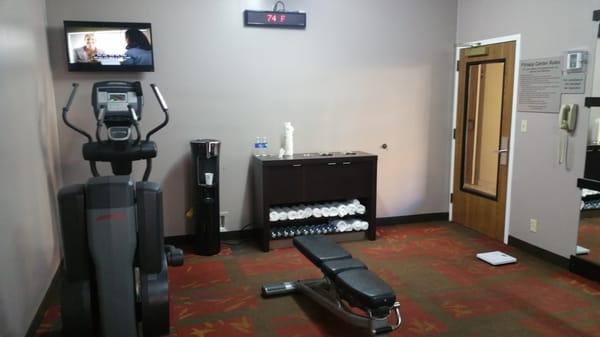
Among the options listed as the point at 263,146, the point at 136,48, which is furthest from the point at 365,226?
the point at 136,48

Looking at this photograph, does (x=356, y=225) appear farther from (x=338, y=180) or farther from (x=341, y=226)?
(x=338, y=180)

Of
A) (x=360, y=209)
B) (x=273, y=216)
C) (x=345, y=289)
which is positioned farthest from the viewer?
(x=360, y=209)

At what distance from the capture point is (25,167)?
3.12 m

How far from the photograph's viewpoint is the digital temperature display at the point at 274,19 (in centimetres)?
463

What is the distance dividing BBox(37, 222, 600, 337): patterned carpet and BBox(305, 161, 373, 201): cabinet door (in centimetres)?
58

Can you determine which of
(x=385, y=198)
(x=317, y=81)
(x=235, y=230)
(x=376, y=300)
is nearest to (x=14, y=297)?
(x=376, y=300)

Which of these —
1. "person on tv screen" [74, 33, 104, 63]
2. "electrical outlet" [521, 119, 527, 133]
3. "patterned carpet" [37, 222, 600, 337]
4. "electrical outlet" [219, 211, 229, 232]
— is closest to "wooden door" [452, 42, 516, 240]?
"electrical outlet" [521, 119, 527, 133]

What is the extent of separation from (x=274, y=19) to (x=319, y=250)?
257cm

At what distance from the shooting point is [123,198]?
2498 mm

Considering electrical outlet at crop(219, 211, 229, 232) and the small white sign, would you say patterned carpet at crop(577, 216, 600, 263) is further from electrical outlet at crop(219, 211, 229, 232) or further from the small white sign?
electrical outlet at crop(219, 211, 229, 232)

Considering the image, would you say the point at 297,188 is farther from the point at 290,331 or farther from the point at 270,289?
the point at 290,331

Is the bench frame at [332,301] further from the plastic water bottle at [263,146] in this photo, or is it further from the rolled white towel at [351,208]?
the plastic water bottle at [263,146]

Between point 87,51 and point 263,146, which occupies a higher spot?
point 87,51

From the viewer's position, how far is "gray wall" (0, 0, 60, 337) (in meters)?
2.64
